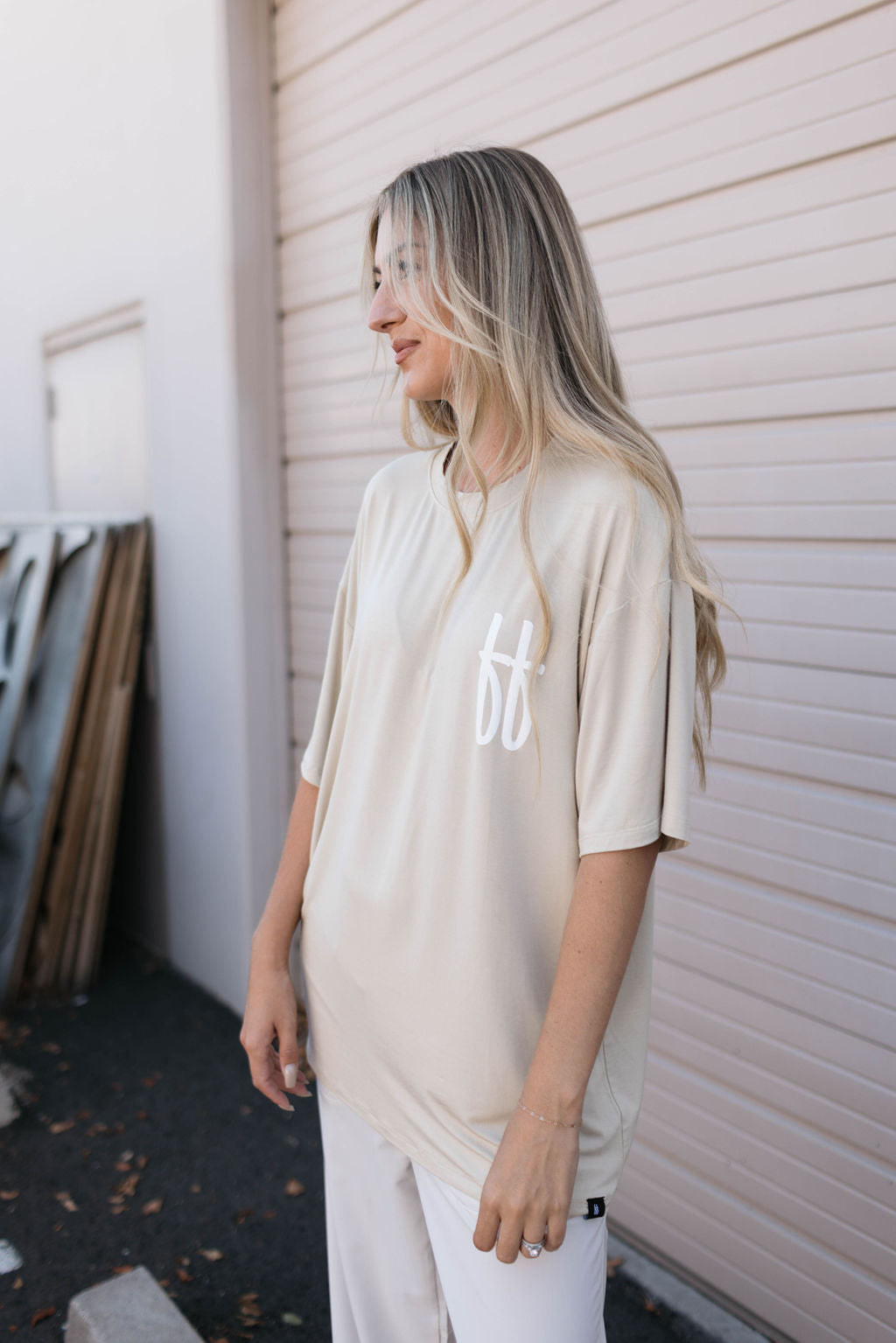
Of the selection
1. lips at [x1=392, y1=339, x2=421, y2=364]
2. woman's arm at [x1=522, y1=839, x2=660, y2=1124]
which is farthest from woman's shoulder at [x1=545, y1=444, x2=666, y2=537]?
woman's arm at [x1=522, y1=839, x2=660, y2=1124]

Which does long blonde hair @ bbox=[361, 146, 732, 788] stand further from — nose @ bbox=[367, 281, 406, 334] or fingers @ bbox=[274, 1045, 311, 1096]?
fingers @ bbox=[274, 1045, 311, 1096]

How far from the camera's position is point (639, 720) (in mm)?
1121

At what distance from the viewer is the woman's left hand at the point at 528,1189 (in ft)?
3.69

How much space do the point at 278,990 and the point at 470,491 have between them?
31.9 inches

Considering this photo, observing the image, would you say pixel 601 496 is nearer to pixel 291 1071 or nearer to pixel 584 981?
pixel 584 981

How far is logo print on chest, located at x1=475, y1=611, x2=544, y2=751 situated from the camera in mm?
1189

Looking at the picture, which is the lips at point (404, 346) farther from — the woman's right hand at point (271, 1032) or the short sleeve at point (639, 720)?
the woman's right hand at point (271, 1032)

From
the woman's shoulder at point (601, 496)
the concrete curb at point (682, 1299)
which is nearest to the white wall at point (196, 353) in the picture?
the concrete curb at point (682, 1299)

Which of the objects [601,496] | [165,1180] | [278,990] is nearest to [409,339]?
[601,496]

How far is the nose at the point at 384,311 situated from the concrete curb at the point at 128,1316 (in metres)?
1.99

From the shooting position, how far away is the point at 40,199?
4.76 m

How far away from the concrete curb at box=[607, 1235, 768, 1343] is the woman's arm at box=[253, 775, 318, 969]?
1.63 m

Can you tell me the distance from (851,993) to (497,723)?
1.37 meters

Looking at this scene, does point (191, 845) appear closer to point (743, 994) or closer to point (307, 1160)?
point (307, 1160)
